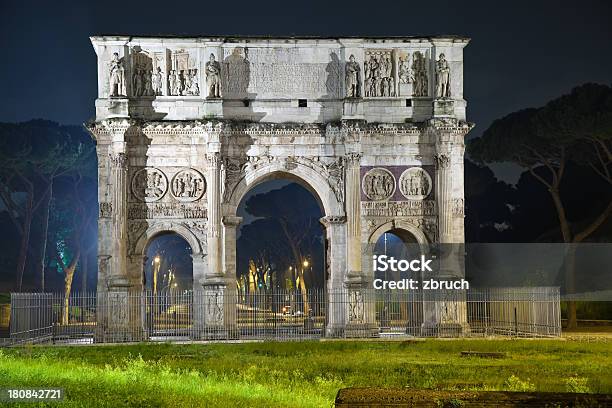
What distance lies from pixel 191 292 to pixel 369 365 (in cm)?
1274

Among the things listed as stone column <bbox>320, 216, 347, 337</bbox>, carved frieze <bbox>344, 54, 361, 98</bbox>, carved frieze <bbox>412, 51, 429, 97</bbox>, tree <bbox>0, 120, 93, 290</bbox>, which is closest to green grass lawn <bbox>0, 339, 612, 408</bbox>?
stone column <bbox>320, 216, 347, 337</bbox>

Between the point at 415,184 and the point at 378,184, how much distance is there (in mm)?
1232

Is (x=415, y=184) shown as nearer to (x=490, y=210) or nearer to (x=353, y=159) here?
(x=353, y=159)

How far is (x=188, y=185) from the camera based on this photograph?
100 ft

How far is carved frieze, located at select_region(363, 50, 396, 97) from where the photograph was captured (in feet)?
102

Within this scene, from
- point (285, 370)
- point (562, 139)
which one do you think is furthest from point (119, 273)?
point (562, 139)

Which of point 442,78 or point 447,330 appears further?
point 442,78

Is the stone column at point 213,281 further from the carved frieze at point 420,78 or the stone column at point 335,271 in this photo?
the carved frieze at point 420,78

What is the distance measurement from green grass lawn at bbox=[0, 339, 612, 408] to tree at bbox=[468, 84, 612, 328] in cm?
1214

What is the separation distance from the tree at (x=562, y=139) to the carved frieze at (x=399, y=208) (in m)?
8.73

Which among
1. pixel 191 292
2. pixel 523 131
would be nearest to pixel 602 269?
pixel 523 131

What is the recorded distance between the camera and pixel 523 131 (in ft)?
129

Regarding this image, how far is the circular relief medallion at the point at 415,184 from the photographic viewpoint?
1217 inches

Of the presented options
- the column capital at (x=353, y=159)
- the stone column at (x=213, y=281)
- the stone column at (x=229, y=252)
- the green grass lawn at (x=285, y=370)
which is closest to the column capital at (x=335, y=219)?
the column capital at (x=353, y=159)
